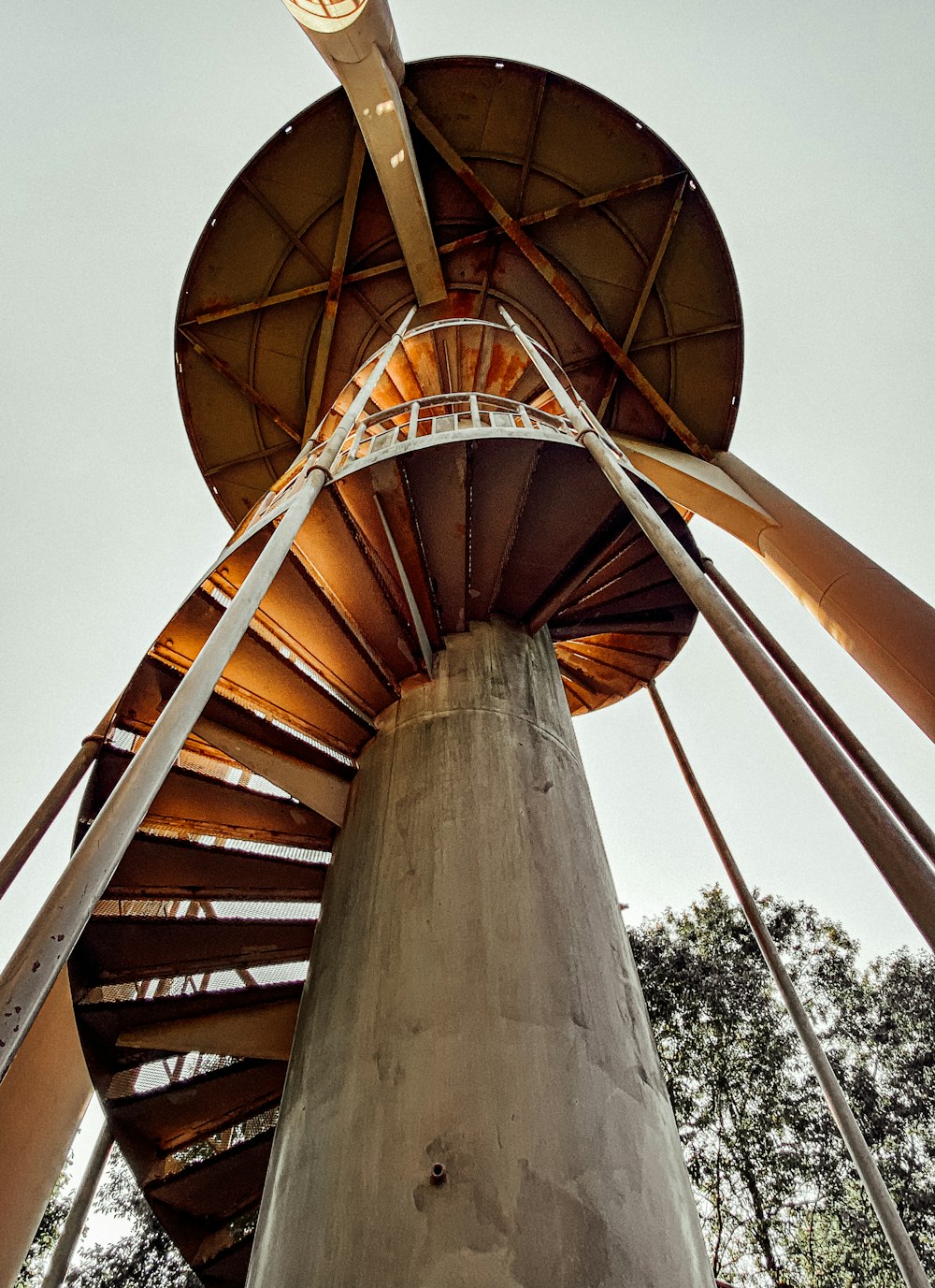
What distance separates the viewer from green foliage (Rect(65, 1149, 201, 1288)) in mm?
12016

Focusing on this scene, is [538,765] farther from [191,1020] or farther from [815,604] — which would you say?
[815,604]

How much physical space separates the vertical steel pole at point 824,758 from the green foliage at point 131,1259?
15.4 m

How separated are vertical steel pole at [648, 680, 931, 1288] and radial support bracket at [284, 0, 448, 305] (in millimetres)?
6701

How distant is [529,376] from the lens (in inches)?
320

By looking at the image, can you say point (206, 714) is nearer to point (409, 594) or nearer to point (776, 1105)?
point (409, 594)

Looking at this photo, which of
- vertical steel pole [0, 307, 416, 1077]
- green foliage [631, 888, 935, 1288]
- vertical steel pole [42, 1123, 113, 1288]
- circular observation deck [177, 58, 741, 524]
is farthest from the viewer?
green foliage [631, 888, 935, 1288]

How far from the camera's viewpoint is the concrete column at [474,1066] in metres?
2.07

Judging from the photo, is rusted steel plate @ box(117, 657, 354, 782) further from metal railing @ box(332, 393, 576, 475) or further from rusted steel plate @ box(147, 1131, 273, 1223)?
rusted steel plate @ box(147, 1131, 273, 1223)

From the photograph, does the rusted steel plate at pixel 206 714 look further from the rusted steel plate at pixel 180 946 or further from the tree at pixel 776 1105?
the tree at pixel 776 1105

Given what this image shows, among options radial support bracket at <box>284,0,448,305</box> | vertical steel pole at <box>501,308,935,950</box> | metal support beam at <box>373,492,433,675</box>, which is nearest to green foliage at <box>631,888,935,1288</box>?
metal support beam at <box>373,492,433,675</box>

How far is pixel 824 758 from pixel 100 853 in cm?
207

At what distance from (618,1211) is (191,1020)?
3001mm

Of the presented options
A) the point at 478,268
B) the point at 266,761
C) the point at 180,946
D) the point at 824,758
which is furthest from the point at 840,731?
the point at 478,268

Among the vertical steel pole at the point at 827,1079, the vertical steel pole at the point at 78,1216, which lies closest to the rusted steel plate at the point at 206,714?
the vertical steel pole at the point at 78,1216
